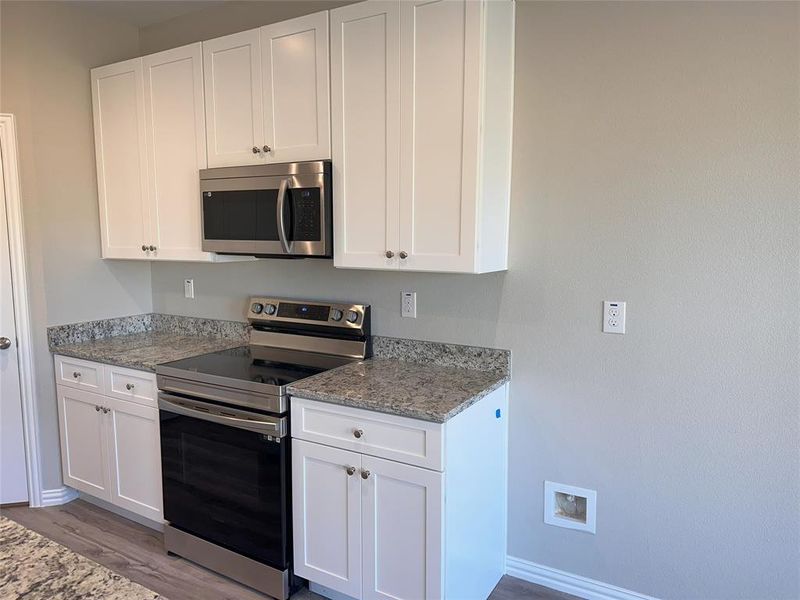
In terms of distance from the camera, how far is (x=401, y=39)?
7.09 ft

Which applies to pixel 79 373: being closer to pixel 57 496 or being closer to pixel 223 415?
pixel 57 496

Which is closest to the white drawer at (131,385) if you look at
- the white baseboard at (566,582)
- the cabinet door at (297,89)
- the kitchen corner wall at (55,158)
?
the kitchen corner wall at (55,158)

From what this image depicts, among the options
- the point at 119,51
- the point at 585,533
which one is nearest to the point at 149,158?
the point at 119,51

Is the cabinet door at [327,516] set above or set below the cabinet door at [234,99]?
below

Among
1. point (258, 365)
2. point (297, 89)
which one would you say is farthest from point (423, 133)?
point (258, 365)

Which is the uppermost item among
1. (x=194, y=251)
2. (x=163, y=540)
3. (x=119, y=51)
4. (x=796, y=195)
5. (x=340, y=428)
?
(x=119, y=51)

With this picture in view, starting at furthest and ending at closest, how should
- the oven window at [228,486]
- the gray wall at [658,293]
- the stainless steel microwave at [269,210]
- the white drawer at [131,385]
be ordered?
the white drawer at [131,385]
the stainless steel microwave at [269,210]
the oven window at [228,486]
the gray wall at [658,293]

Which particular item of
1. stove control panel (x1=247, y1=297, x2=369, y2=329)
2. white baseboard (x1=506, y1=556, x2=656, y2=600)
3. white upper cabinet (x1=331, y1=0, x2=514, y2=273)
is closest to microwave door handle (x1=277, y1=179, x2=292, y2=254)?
white upper cabinet (x1=331, y1=0, x2=514, y2=273)

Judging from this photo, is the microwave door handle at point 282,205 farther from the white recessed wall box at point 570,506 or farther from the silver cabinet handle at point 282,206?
the white recessed wall box at point 570,506

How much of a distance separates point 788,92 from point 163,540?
124 inches

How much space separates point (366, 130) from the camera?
7.48 feet

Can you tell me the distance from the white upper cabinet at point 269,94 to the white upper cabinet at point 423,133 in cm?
9

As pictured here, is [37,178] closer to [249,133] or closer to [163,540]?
[249,133]

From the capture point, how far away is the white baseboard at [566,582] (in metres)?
2.29
